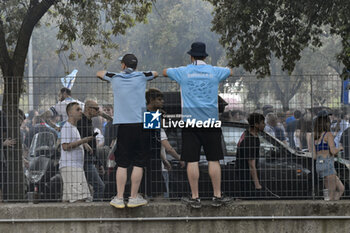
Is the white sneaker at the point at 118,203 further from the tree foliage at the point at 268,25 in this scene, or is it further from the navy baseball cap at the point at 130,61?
the tree foliage at the point at 268,25

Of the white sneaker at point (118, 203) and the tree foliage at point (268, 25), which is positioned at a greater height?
the tree foliage at point (268, 25)

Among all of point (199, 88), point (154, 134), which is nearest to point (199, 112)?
point (199, 88)

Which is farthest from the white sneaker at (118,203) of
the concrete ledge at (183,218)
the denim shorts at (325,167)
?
the denim shorts at (325,167)

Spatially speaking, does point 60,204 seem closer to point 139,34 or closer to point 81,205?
point 81,205

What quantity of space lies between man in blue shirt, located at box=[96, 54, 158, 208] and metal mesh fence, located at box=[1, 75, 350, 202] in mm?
193

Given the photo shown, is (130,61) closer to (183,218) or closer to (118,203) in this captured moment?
(118,203)

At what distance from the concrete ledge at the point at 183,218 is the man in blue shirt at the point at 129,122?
Result: 238mm

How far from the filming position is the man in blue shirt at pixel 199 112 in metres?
7.28

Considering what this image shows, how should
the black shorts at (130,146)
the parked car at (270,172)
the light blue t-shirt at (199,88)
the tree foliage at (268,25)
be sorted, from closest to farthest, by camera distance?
1. the light blue t-shirt at (199,88)
2. the black shorts at (130,146)
3. the parked car at (270,172)
4. the tree foliage at (268,25)

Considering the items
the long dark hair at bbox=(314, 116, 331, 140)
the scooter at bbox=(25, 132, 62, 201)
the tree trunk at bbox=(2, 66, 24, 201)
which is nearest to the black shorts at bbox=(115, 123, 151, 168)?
the scooter at bbox=(25, 132, 62, 201)

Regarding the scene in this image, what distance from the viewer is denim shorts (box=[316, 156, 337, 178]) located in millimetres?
7812

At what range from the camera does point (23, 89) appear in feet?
27.2

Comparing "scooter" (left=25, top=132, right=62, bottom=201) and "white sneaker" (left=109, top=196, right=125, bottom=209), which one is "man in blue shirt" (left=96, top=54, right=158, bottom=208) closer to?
"white sneaker" (left=109, top=196, right=125, bottom=209)

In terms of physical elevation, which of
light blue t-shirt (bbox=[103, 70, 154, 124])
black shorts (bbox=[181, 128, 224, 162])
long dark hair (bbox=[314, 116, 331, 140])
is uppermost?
light blue t-shirt (bbox=[103, 70, 154, 124])
